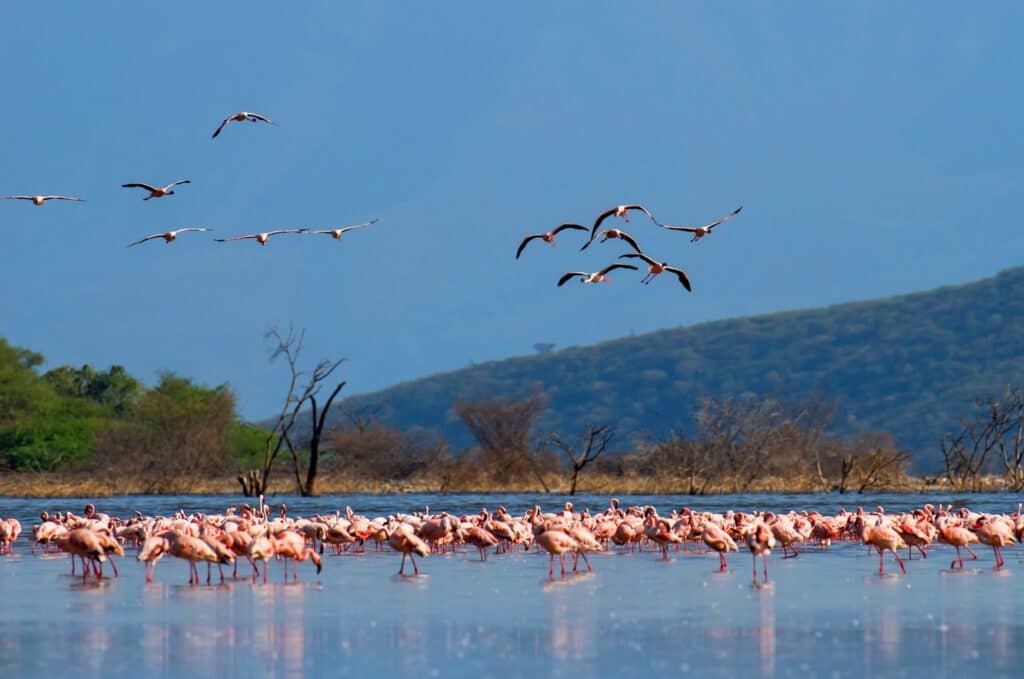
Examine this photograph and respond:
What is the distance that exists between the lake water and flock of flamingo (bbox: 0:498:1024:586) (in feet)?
1.16

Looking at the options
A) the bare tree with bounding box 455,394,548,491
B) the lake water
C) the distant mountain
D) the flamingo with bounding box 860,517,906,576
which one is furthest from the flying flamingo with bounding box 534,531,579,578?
the distant mountain

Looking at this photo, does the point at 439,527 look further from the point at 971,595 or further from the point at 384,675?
the point at 384,675

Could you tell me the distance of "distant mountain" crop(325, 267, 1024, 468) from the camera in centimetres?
11588

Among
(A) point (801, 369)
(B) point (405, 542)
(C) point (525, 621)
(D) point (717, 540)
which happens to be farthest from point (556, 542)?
(A) point (801, 369)

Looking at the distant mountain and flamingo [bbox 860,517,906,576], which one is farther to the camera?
the distant mountain

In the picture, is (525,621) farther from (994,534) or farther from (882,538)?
(994,534)

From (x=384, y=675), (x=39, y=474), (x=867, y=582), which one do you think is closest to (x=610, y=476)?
(x=39, y=474)

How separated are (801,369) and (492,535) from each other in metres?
103

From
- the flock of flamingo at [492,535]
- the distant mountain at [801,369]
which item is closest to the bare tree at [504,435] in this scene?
the flock of flamingo at [492,535]

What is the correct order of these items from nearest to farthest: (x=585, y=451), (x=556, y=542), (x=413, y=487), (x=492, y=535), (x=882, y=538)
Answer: (x=556, y=542) → (x=882, y=538) → (x=492, y=535) → (x=413, y=487) → (x=585, y=451)

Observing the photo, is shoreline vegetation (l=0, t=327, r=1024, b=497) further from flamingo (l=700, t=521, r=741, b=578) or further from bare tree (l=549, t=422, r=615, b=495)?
flamingo (l=700, t=521, r=741, b=578)

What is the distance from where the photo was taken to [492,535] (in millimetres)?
24578

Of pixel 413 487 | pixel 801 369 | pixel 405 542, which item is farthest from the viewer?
pixel 801 369

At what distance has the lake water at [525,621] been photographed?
12625 mm
